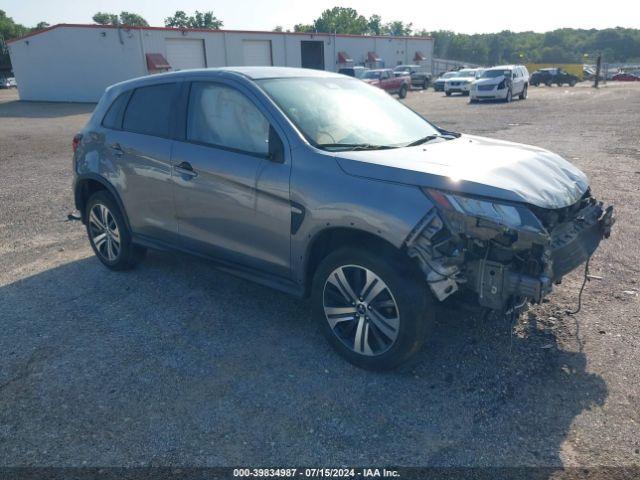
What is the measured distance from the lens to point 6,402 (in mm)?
3443

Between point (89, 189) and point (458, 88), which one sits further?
point (458, 88)

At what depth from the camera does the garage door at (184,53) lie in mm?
34500

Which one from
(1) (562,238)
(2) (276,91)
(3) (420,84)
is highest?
(2) (276,91)

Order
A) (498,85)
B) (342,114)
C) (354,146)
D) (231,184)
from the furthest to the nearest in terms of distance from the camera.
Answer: (498,85) → (342,114) → (231,184) → (354,146)

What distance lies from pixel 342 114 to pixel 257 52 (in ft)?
123

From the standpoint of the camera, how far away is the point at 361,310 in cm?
360

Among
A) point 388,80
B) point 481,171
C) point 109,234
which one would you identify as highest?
point 481,171

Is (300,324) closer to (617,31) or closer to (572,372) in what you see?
(572,372)

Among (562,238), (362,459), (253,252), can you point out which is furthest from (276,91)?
(362,459)

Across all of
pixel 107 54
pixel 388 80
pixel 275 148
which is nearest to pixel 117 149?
pixel 275 148

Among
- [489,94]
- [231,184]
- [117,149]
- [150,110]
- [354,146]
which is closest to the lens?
[354,146]

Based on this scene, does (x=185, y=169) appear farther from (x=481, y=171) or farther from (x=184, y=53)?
(x=184, y=53)

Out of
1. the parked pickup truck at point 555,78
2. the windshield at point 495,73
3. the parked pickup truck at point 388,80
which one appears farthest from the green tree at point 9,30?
the windshield at point 495,73

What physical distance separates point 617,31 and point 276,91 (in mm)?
149612
